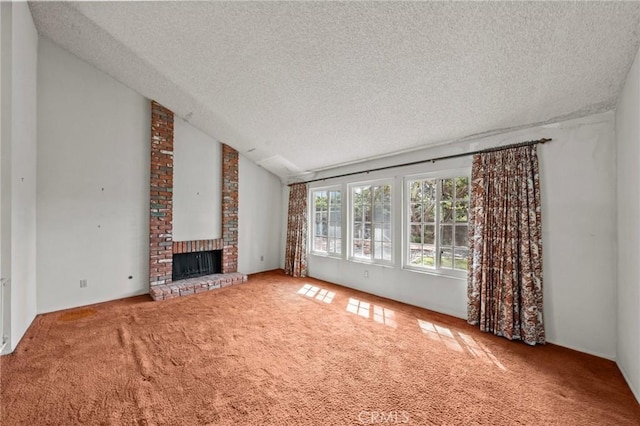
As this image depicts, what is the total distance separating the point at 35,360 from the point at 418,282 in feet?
13.6

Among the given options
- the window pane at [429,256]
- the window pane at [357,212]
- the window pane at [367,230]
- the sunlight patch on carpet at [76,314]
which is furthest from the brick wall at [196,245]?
the window pane at [429,256]

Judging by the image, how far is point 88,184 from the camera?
3615 millimetres

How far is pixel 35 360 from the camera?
7.14 ft

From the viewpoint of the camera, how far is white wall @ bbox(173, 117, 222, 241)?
4.46 m

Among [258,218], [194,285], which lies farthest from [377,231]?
[194,285]

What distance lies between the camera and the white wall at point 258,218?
5375 millimetres

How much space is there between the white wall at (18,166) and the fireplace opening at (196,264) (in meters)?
1.72

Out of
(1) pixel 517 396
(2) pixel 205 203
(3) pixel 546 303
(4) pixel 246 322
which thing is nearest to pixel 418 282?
(3) pixel 546 303

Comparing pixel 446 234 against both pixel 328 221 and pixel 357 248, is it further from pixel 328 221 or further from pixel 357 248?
pixel 328 221

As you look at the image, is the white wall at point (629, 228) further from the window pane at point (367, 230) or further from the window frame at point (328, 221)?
the window frame at point (328, 221)

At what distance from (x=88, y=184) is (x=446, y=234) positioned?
5175mm

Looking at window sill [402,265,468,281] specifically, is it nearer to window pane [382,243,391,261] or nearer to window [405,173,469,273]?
window [405,173,469,273]

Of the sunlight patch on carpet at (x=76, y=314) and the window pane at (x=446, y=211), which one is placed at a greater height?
the window pane at (x=446, y=211)

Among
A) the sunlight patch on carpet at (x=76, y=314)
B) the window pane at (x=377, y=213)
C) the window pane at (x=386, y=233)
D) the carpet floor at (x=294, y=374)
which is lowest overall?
the sunlight patch on carpet at (x=76, y=314)
